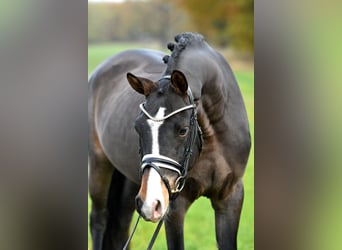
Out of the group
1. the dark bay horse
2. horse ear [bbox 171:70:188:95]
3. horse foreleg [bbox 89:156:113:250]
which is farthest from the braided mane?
horse foreleg [bbox 89:156:113:250]

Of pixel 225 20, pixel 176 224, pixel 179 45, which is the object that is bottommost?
pixel 176 224

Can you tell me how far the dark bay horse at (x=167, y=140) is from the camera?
204 cm

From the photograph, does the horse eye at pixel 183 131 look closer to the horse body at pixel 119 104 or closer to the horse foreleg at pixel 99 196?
the horse body at pixel 119 104

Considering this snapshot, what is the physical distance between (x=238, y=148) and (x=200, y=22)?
63cm

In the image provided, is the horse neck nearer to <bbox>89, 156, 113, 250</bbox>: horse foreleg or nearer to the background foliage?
the background foliage

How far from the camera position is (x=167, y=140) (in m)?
2.03

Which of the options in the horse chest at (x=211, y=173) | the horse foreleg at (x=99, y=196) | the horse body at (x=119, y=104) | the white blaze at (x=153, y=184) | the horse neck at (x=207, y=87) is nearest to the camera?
the white blaze at (x=153, y=184)

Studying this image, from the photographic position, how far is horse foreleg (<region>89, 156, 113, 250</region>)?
2.77m

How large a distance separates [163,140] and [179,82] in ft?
0.75

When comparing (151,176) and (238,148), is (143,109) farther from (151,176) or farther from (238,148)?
(238,148)

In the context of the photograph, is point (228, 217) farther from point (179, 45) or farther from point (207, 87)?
point (179, 45)

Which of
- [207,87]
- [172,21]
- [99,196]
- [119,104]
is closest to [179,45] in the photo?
[207,87]

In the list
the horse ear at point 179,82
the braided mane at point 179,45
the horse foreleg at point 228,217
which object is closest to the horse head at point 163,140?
the horse ear at point 179,82

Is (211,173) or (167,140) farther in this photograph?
(211,173)
